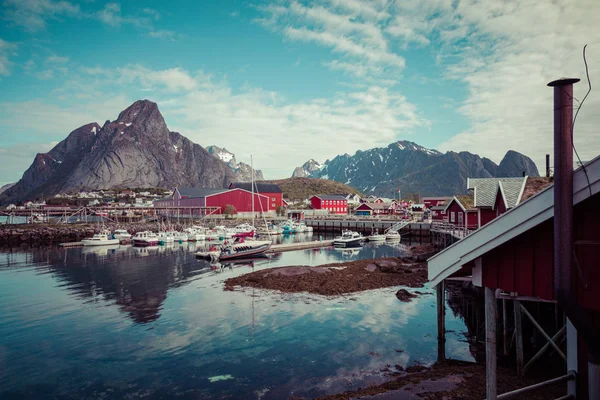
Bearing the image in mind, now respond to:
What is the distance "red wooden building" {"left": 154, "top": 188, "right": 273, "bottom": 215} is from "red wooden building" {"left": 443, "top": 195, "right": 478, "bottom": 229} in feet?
218

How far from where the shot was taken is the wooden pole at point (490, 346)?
7078 mm

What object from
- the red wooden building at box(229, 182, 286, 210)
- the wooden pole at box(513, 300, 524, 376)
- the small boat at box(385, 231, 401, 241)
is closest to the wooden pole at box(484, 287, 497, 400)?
the wooden pole at box(513, 300, 524, 376)

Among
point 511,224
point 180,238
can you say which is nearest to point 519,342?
point 511,224

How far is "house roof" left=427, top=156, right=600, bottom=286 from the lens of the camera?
5145 millimetres

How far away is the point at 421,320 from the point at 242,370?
11.4 meters

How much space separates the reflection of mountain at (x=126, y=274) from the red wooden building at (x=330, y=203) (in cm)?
7487

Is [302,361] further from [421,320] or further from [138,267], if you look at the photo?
[138,267]

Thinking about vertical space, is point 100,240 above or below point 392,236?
above

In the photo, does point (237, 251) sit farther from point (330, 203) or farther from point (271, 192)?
point (330, 203)

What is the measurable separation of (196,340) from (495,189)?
26349 millimetres

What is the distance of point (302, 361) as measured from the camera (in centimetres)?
1614

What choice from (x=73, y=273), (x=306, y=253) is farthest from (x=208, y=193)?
(x=73, y=273)

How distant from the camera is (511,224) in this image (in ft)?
20.1

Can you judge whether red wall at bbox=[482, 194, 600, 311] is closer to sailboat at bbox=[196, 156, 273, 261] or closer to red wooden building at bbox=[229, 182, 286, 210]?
sailboat at bbox=[196, 156, 273, 261]
